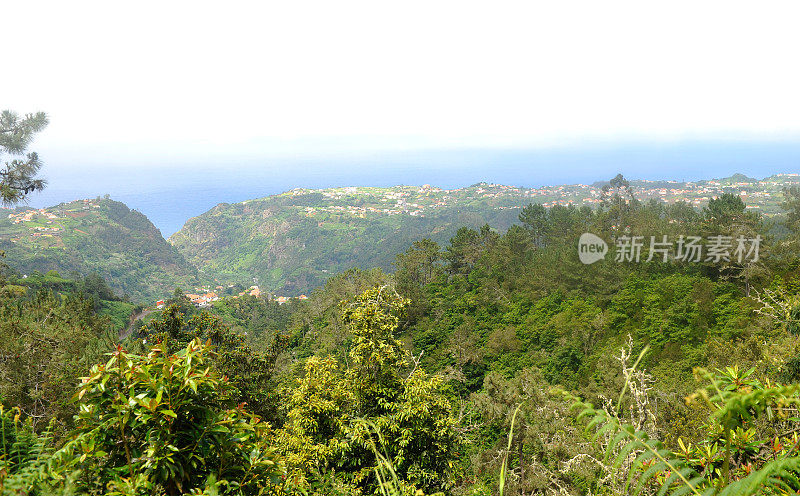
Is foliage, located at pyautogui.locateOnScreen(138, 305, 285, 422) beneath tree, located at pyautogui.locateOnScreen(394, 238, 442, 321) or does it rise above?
above

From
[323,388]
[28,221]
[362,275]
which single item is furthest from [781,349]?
[28,221]

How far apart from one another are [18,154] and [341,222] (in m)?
117

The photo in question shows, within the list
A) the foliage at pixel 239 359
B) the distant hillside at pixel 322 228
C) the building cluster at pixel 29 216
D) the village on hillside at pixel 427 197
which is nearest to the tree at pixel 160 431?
the foliage at pixel 239 359

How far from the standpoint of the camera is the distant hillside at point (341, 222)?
95.9 metres

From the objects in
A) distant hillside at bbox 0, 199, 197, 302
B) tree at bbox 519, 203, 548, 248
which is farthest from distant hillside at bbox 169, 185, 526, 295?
tree at bbox 519, 203, 548, 248

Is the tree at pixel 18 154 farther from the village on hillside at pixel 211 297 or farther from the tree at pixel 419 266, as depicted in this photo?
the village on hillside at pixel 211 297

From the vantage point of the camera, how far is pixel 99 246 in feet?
298

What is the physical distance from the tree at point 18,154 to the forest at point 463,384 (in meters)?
2.88

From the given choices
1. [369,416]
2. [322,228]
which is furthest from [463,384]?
[322,228]

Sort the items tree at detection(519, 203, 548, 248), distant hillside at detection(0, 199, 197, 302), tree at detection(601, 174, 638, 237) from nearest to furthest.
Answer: tree at detection(601, 174, 638, 237), tree at detection(519, 203, 548, 248), distant hillside at detection(0, 199, 197, 302)

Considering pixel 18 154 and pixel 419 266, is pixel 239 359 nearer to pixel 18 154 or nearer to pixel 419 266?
pixel 18 154

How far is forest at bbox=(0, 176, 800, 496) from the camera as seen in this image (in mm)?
1259

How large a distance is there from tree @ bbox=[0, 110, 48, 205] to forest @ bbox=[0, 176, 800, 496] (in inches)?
113

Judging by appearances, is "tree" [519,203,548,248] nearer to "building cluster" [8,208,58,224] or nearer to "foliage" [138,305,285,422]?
"foliage" [138,305,285,422]
